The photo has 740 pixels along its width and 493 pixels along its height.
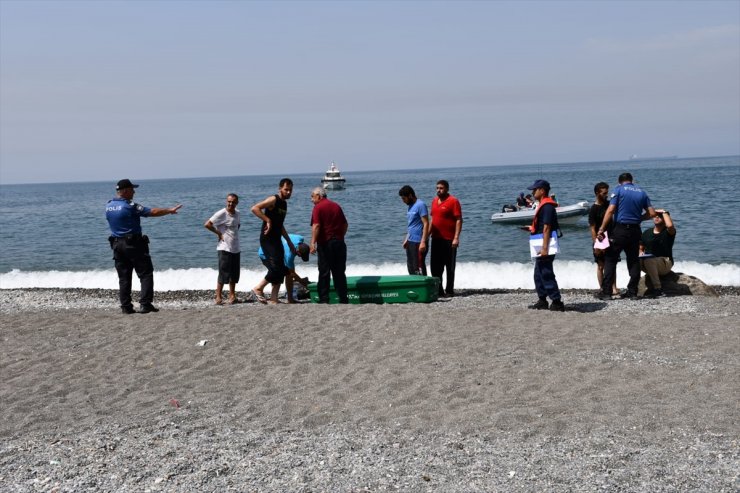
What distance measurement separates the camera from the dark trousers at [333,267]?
10555 millimetres

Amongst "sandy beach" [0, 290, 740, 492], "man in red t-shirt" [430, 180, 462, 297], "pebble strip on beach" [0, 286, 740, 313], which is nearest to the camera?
"sandy beach" [0, 290, 740, 492]

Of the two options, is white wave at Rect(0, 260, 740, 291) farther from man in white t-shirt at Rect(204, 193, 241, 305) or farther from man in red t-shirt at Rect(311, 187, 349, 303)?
man in red t-shirt at Rect(311, 187, 349, 303)

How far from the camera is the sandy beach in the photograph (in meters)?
4.79

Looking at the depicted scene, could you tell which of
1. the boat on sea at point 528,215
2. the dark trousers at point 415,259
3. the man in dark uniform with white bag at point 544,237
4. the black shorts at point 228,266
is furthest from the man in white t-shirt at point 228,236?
the boat on sea at point 528,215

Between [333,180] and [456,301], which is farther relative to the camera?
[333,180]

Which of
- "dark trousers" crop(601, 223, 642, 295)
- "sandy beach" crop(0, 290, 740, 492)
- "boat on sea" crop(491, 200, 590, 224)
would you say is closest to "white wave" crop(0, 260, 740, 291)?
"dark trousers" crop(601, 223, 642, 295)

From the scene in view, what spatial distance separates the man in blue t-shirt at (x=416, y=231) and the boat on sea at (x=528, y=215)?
60.5 feet

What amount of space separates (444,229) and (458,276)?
19.5 feet

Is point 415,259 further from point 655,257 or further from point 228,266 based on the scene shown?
point 655,257

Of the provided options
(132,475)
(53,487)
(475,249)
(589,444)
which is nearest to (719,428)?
(589,444)

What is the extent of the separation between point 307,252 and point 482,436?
641 cm

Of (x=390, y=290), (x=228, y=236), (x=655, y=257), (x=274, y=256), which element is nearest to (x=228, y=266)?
(x=228, y=236)

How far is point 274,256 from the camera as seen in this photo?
10516 mm

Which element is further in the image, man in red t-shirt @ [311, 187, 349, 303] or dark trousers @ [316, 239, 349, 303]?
dark trousers @ [316, 239, 349, 303]
